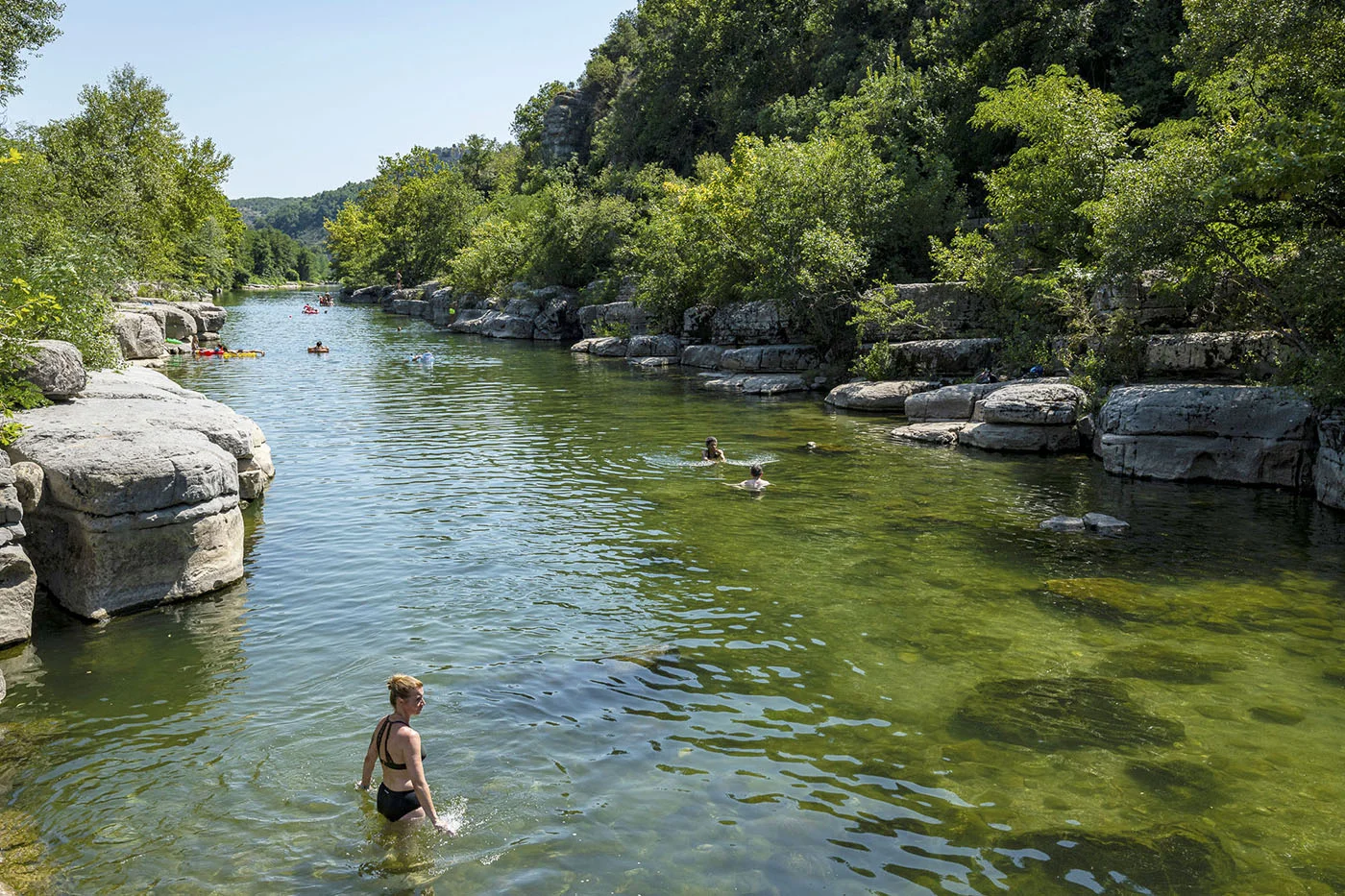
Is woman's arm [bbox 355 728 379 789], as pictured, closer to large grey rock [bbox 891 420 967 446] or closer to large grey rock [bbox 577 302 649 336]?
large grey rock [bbox 891 420 967 446]

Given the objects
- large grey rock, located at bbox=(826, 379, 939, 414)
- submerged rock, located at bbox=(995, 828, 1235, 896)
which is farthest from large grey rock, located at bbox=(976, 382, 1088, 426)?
submerged rock, located at bbox=(995, 828, 1235, 896)

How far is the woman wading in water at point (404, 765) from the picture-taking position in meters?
7.64

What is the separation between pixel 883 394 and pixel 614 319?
27.1 meters

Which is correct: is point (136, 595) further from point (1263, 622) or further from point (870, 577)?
point (1263, 622)

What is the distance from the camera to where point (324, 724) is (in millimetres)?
9562

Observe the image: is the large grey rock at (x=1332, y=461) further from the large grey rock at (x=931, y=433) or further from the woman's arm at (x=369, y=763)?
the woman's arm at (x=369, y=763)

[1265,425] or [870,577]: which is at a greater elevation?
[1265,425]

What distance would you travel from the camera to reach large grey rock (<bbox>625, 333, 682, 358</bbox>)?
48.8m

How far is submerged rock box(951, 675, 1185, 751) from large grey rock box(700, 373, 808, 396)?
2618 cm

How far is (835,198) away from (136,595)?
32193 millimetres

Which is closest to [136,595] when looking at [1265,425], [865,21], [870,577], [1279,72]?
[870,577]

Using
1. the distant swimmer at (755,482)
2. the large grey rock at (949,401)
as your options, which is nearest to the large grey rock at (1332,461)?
the large grey rock at (949,401)

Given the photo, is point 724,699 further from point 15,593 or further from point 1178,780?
point 15,593

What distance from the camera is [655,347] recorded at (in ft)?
162
